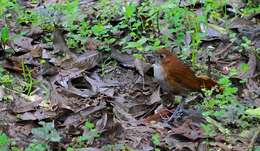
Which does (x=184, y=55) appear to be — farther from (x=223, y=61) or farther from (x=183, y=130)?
(x=183, y=130)

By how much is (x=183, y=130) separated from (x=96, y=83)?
3.92ft

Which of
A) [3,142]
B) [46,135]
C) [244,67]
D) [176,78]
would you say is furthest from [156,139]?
[244,67]

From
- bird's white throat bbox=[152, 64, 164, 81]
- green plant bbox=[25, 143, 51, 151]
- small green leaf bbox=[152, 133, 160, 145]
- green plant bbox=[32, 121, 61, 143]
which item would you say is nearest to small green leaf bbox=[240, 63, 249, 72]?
bird's white throat bbox=[152, 64, 164, 81]

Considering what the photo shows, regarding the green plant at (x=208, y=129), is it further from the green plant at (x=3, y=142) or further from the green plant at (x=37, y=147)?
the green plant at (x=3, y=142)

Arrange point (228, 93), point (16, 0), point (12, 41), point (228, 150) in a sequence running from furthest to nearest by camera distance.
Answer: point (16, 0), point (12, 41), point (228, 93), point (228, 150)

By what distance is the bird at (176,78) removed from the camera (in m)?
5.64

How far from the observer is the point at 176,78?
5.64 metres

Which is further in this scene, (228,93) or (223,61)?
(223,61)

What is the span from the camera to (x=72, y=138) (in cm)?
520

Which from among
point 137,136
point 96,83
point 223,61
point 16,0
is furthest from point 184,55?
point 16,0

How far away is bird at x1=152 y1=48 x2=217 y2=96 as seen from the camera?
18.5 feet

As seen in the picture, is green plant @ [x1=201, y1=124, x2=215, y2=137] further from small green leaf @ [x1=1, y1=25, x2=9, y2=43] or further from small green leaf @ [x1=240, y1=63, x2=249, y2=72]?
small green leaf @ [x1=1, y1=25, x2=9, y2=43]

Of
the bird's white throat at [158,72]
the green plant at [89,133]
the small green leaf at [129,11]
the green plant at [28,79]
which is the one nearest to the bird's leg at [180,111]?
the bird's white throat at [158,72]

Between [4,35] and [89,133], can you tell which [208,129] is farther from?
[4,35]
